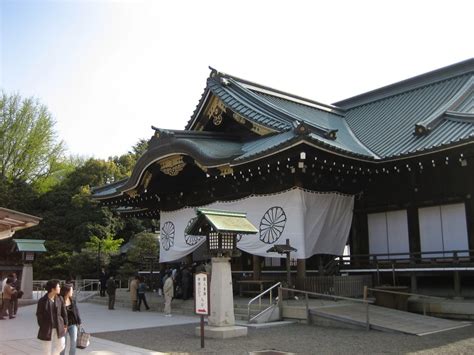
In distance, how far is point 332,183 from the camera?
16.2 metres

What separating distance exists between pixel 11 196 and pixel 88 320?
28.9 metres

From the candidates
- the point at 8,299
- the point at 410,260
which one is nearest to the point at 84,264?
the point at 8,299

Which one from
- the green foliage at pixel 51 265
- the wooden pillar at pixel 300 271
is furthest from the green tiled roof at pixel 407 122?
the green foliage at pixel 51 265

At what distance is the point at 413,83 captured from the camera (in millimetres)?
21703

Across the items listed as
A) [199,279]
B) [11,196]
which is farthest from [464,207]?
[11,196]

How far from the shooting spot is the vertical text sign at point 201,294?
9891mm

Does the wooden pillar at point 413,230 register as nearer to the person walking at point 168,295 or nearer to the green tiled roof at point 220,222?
the green tiled roof at point 220,222

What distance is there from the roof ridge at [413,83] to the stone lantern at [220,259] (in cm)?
1412

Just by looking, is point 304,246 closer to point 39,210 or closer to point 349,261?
point 349,261

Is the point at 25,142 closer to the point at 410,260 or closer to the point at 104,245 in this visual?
the point at 104,245

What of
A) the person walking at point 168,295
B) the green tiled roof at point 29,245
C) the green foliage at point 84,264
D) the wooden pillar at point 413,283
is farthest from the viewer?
the green foliage at point 84,264

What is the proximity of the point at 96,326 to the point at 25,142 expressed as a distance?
34.0 meters

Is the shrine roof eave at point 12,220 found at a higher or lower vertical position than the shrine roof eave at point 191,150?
lower

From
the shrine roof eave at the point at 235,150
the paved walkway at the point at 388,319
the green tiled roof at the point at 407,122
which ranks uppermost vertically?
the green tiled roof at the point at 407,122
